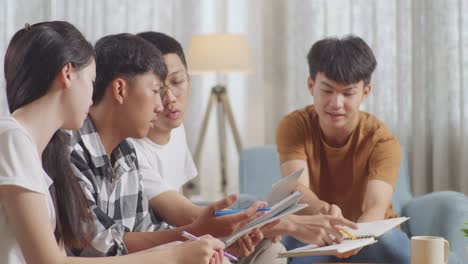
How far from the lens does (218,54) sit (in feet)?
13.8

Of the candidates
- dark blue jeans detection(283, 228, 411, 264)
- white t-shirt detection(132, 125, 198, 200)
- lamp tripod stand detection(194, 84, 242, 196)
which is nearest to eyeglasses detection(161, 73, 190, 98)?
white t-shirt detection(132, 125, 198, 200)

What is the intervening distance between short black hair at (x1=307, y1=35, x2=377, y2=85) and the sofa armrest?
542 mm

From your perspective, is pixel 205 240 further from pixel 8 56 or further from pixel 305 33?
pixel 305 33

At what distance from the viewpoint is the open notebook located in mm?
1921

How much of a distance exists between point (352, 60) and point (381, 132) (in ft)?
0.97

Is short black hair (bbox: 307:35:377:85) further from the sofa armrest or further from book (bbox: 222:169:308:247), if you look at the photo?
book (bbox: 222:169:308:247)

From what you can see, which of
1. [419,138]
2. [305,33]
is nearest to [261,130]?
[305,33]

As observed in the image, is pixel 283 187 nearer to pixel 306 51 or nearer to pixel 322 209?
pixel 322 209

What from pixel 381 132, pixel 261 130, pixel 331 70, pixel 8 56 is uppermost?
pixel 8 56

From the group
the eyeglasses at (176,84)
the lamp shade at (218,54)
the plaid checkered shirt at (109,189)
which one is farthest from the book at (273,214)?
the lamp shade at (218,54)

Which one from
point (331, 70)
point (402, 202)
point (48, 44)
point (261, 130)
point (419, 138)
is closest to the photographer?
point (48, 44)

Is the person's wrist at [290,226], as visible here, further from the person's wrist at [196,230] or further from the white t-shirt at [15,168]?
the white t-shirt at [15,168]

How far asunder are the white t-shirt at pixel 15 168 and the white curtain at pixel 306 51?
123 inches

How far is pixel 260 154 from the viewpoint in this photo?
3318 mm
